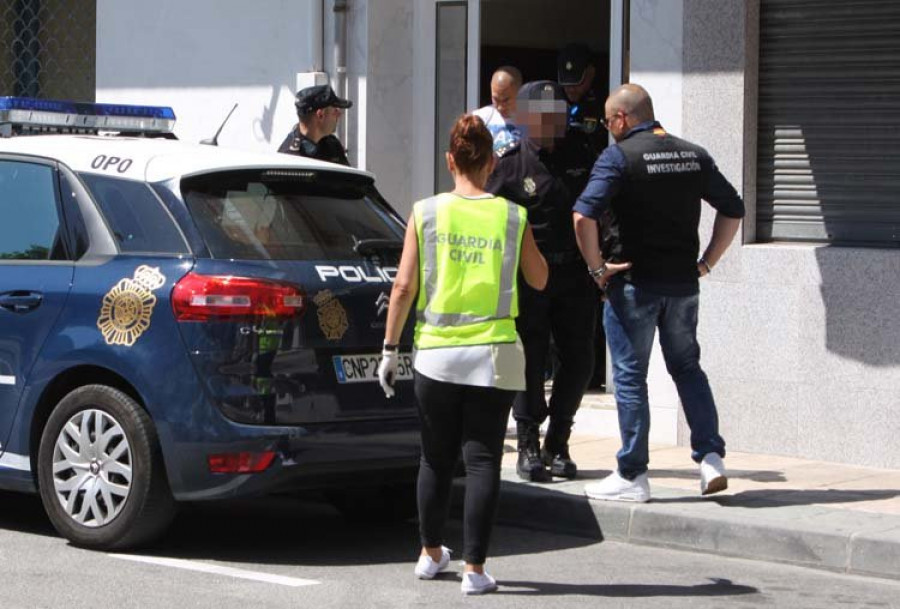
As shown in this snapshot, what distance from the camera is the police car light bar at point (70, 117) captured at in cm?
866

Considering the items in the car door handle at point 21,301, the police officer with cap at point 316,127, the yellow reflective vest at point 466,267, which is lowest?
the car door handle at point 21,301

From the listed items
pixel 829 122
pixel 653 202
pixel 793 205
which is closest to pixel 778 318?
pixel 793 205

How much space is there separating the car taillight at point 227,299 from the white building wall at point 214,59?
199 inches

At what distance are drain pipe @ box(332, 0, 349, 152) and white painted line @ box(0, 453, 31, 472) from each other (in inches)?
183

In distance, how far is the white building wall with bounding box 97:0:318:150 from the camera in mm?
12164

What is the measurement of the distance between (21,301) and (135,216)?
2.26 ft

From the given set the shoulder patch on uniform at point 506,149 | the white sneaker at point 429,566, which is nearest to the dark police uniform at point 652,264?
the shoulder patch on uniform at point 506,149

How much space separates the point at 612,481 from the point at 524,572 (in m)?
1.11

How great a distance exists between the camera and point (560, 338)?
347 inches

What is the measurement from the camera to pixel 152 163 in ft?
24.7

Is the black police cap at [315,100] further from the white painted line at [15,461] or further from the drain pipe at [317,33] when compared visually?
the white painted line at [15,461]

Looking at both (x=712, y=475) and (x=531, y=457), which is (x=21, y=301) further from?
(x=712, y=475)

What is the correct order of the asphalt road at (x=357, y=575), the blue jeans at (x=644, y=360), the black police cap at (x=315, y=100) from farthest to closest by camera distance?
the black police cap at (x=315, y=100) → the blue jeans at (x=644, y=360) → the asphalt road at (x=357, y=575)

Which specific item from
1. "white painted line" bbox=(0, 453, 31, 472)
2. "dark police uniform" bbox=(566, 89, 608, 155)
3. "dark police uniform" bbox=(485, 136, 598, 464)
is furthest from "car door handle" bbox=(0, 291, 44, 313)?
"dark police uniform" bbox=(566, 89, 608, 155)
